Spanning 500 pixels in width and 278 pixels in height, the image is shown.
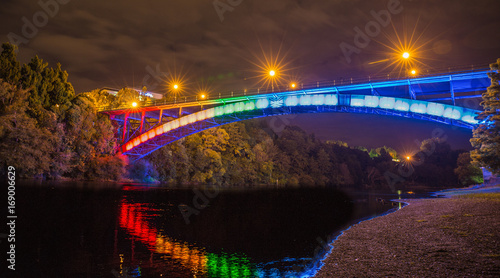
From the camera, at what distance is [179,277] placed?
27.8ft

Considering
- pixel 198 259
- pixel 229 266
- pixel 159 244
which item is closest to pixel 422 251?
pixel 229 266

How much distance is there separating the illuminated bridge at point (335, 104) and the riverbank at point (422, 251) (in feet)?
87.8

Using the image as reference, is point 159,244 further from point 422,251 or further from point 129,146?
point 129,146

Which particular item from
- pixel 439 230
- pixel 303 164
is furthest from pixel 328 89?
pixel 303 164

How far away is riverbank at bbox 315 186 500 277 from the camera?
8258 millimetres

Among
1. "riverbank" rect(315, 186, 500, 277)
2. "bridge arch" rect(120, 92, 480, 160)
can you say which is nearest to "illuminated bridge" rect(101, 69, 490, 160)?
"bridge arch" rect(120, 92, 480, 160)

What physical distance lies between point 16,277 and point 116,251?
3.19 metres

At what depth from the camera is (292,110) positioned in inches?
2056

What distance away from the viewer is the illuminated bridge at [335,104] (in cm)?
3828

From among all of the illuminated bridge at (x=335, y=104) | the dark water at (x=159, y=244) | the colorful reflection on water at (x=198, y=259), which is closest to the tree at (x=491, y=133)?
the illuminated bridge at (x=335, y=104)

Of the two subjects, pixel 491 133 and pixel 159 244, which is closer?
pixel 159 244

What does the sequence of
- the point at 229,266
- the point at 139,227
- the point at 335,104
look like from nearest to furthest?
the point at 229,266
the point at 139,227
the point at 335,104

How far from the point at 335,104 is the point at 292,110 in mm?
8278

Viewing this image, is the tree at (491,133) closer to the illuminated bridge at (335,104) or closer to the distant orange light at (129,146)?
the illuminated bridge at (335,104)
